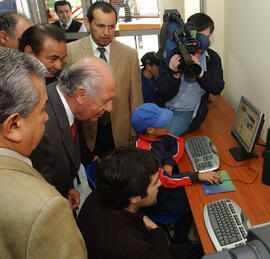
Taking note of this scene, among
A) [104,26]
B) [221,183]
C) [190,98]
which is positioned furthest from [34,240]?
[104,26]

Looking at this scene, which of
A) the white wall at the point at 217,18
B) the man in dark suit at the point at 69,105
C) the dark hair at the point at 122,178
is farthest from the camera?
the white wall at the point at 217,18

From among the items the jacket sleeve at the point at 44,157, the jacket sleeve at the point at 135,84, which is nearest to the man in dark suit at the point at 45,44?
the jacket sleeve at the point at 44,157

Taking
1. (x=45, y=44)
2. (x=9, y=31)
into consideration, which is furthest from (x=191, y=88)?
(x=9, y=31)

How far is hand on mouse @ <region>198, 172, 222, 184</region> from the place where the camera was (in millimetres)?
1558

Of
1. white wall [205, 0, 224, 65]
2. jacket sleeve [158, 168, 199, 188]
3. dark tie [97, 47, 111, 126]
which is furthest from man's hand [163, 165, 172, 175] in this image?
white wall [205, 0, 224, 65]

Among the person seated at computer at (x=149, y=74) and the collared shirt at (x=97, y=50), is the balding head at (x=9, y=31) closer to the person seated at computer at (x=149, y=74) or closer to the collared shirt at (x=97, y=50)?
the collared shirt at (x=97, y=50)

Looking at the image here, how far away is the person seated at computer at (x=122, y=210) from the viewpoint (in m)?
1.09

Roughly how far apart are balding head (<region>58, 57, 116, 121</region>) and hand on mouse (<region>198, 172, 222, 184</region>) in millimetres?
718

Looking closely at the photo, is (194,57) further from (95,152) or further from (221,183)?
(95,152)

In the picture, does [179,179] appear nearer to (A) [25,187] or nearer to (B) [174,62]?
(B) [174,62]

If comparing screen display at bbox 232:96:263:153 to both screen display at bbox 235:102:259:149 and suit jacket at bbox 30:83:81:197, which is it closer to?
screen display at bbox 235:102:259:149

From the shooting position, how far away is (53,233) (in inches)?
24.0

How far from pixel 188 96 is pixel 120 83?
1.87 ft

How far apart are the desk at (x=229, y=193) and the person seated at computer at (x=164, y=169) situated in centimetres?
7
